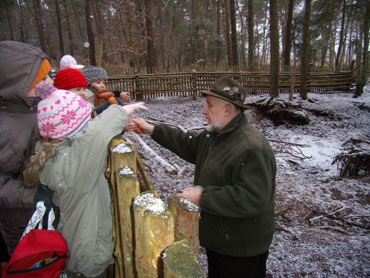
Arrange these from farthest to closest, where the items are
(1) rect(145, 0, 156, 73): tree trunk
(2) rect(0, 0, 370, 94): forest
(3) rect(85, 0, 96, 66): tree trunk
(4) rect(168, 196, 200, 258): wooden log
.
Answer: (1) rect(145, 0, 156, 73): tree trunk
(3) rect(85, 0, 96, 66): tree trunk
(2) rect(0, 0, 370, 94): forest
(4) rect(168, 196, 200, 258): wooden log

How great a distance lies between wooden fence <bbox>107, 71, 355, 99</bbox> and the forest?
54 centimetres

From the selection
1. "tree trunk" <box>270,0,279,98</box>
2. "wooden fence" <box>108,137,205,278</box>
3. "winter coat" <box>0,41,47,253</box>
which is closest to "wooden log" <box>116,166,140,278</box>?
"wooden fence" <box>108,137,205,278</box>

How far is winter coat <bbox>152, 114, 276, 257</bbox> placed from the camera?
1687 mm

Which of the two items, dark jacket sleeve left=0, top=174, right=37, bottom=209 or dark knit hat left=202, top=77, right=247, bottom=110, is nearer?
dark jacket sleeve left=0, top=174, right=37, bottom=209

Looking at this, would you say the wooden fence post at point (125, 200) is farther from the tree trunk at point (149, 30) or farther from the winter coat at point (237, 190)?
the tree trunk at point (149, 30)

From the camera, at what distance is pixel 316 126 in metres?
10.4

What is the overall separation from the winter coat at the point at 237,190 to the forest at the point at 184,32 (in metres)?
6.86

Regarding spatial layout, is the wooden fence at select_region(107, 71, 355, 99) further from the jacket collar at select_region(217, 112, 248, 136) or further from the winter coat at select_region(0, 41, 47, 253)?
the winter coat at select_region(0, 41, 47, 253)

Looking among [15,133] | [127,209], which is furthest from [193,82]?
[127,209]

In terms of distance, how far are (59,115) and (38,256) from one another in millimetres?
798

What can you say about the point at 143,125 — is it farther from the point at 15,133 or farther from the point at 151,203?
the point at 151,203

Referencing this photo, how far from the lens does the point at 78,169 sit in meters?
1.41

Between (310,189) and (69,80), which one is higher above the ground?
(69,80)

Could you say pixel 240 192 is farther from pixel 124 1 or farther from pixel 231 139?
pixel 124 1
